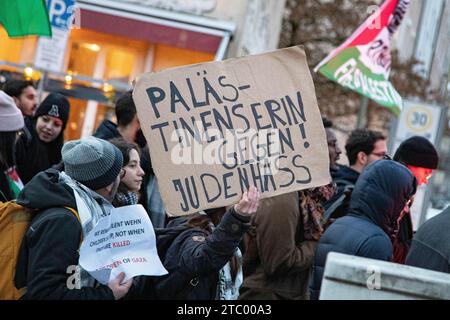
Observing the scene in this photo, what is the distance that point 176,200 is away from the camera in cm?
376

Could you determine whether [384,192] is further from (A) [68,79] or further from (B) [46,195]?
(A) [68,79]

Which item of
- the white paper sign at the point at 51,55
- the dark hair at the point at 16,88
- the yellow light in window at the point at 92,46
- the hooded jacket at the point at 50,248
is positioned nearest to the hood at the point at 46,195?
the hooded jacket at the point at 50,248

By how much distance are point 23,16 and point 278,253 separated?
265cm

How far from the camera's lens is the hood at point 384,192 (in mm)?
4266

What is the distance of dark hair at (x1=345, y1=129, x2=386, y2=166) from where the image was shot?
22.2 ft

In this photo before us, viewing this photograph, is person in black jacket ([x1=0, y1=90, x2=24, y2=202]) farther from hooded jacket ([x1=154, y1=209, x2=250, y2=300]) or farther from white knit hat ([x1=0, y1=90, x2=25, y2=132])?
hooded jacket ([x1=154, y1=209, x2=250, y2=300])

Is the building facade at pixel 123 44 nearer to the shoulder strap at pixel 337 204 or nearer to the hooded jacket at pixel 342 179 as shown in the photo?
the hooded jacket at pixel 342 179

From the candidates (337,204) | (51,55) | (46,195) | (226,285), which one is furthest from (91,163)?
(51,55)

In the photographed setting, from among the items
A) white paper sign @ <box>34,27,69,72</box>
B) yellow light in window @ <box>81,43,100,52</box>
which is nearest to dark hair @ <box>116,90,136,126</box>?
white paper sign @ <box>34,27,69,72</box>

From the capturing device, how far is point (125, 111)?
5781mm

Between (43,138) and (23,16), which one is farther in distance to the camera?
(43,138)

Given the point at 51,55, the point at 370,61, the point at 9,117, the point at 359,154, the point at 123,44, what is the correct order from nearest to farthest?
the point at 9,117
the point at 359,154
the point at 370,61
the point at 51,55
the point at 123,44

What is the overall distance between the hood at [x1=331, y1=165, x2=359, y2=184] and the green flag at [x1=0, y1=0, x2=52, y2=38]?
A: 2.41 meters
